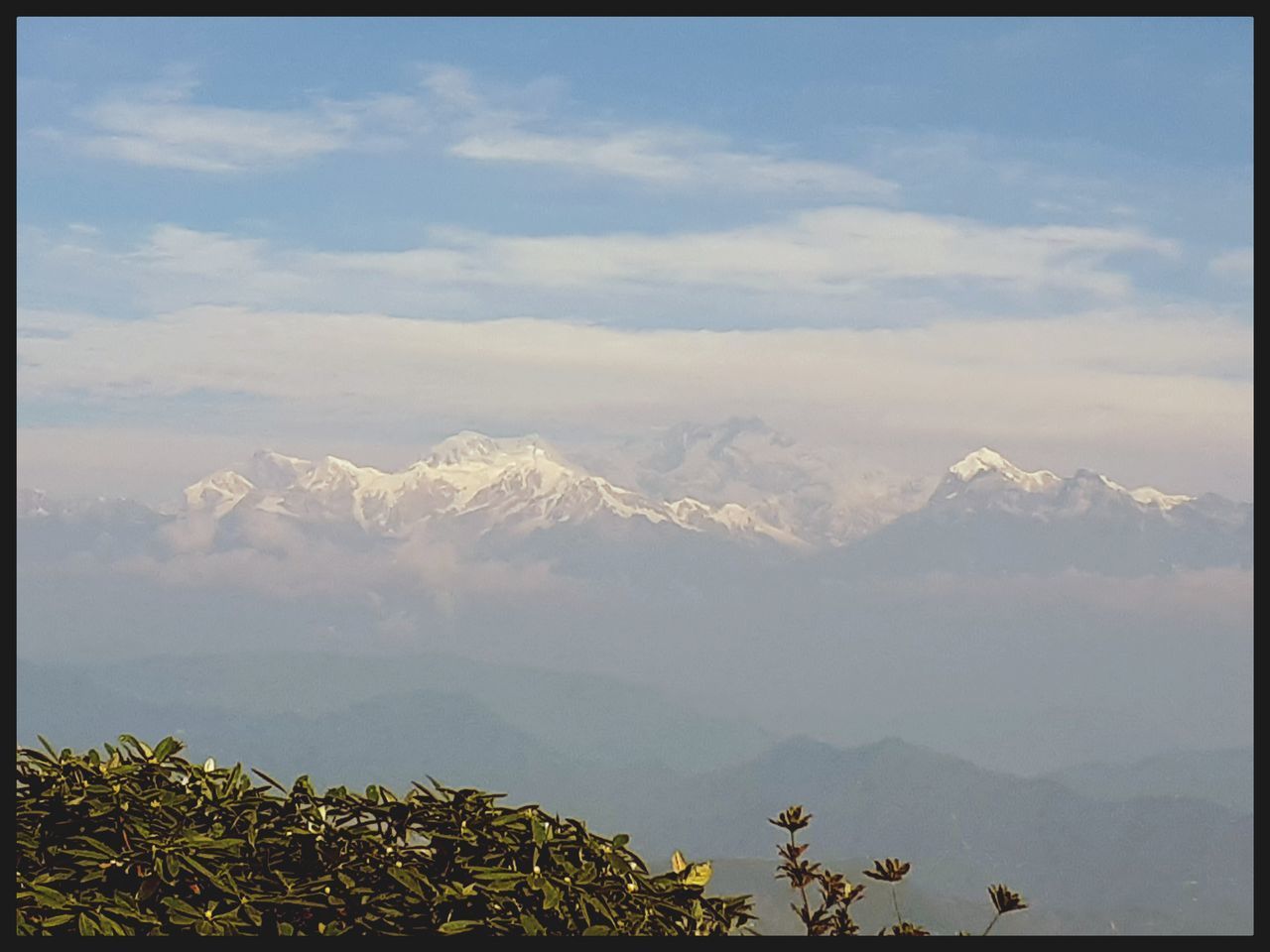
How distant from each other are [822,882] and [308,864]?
957mm

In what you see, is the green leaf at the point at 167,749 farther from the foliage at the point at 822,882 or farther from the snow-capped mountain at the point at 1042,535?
the snow-capped mountain at the point at 1042,535

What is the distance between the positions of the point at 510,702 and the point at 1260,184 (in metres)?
129

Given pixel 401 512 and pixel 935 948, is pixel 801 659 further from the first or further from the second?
pixel 935 948

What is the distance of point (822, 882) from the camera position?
239cm

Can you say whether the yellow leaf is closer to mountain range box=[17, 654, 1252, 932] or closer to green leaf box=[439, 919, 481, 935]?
green leaf box=[439, 919, 481, 935]

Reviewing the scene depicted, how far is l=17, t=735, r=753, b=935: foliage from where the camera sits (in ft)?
5.74

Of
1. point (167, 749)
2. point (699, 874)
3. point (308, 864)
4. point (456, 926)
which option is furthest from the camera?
point (167, 749)

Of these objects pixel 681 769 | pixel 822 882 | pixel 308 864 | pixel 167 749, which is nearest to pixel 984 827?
pixel 681 769

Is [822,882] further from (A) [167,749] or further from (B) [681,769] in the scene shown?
(B) [681,769]

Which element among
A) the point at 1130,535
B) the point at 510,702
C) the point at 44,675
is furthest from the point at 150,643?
the point at 1130,535

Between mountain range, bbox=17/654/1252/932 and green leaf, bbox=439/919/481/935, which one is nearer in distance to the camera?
green leaf, bbox=439/919/481/935

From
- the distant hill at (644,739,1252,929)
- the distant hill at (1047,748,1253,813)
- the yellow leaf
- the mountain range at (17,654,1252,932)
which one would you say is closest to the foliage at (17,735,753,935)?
the yellow leaf

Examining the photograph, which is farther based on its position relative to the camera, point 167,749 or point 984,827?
point 984,827

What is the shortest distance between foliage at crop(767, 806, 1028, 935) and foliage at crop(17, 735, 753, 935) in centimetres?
33
